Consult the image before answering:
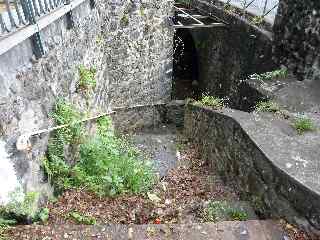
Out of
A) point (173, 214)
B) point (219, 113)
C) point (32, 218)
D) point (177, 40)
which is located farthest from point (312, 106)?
point (177, 40)

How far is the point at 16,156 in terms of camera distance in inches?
146

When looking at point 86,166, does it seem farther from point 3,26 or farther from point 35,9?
point 3,26

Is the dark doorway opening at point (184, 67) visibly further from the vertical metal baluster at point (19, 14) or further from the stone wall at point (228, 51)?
the vertical metal baluster at point (19, 14)

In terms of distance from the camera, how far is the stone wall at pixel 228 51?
8.23 m

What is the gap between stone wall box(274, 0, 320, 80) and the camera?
665 cm

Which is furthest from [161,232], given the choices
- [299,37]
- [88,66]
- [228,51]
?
[228,51]

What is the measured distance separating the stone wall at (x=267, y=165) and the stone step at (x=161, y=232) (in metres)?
0.39

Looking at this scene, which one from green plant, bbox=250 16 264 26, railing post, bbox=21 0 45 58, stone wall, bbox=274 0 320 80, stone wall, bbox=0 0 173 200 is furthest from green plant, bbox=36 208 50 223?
green plant, bbox=250 16 264 26

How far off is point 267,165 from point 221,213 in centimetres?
82

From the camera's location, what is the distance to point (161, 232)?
373 cm

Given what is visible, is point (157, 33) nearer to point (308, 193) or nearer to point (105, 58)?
point (105, 58)

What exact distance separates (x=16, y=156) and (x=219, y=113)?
3.62m

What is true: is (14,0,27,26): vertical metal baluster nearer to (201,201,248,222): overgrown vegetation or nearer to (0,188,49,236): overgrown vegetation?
(0,188,49,236): overgrown vegetation

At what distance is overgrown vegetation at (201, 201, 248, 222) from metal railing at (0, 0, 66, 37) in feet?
9.83
